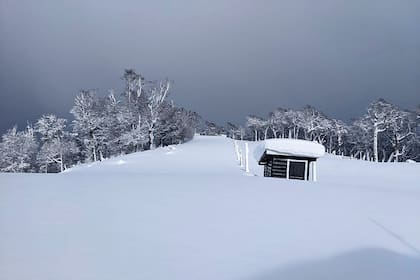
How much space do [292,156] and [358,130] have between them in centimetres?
7143

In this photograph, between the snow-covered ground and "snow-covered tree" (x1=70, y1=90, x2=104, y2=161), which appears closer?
the snow-covered ground

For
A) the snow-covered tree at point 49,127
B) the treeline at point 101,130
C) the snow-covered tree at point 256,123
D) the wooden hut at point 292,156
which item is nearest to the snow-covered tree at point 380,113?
the treeline at point 101,130

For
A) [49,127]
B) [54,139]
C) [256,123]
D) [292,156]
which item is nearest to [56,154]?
[54,139]

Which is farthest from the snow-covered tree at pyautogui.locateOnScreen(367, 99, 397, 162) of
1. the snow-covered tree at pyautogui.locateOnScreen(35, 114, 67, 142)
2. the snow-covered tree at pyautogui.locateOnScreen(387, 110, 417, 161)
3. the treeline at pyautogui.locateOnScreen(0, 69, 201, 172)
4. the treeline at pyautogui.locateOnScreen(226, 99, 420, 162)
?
the snow-covered tree at pyautogui.locateOnScreen(35, 114, 67, 142)

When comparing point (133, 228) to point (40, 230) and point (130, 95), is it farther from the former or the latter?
point (130, 95)

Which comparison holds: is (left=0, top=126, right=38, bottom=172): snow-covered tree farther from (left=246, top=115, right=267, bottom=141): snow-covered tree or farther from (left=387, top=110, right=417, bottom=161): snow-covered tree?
(left=246, top=115, right=267, bottom=141): snow-covered tree

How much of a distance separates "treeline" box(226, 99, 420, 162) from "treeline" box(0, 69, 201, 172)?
105ft

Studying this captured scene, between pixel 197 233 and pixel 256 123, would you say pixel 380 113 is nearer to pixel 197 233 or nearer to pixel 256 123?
Answer: pixel 256 123

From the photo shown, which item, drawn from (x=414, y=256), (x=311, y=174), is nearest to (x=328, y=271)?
(x=414, y=256)

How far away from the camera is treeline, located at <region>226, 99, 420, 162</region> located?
62269 mm

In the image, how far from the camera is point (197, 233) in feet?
19.1

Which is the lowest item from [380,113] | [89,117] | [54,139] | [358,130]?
[54,139]

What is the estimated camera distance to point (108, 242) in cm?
519

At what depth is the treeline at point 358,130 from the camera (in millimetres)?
62269
